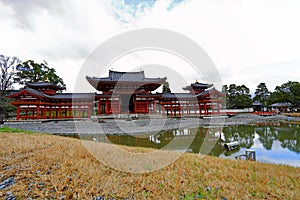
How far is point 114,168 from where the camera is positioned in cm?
381

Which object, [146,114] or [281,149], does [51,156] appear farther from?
[146,114]

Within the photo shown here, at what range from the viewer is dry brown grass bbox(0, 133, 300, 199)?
2.82 meters

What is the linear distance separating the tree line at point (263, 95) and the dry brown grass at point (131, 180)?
3731 centimetres

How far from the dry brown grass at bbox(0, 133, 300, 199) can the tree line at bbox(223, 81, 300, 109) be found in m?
37.3

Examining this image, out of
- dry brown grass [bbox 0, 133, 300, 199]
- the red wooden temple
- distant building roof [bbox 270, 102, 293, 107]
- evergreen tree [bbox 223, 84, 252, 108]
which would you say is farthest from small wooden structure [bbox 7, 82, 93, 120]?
distant building roof [bbox 270, 102, 293, 107]

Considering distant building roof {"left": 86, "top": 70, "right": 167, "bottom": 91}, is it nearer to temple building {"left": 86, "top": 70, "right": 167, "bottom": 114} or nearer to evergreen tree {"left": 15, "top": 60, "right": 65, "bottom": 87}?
temple building {"left": 86, "top": 70, "right": 167, "bottom": 114}

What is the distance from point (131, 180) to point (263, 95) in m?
53.4

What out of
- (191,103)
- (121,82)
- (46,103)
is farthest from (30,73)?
(191,103)

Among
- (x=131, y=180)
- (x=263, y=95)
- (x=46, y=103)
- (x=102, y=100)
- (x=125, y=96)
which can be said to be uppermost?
(x=263, y=95)

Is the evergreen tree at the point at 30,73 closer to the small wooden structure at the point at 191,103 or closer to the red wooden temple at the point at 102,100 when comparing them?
the red wooden temple at the point at 102,100

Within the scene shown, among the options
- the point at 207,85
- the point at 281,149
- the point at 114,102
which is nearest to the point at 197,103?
the point at 207,85

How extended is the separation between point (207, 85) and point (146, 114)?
17.4m

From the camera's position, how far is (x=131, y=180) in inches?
129

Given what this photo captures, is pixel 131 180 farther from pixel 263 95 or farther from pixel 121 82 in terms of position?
pixel 263 95
